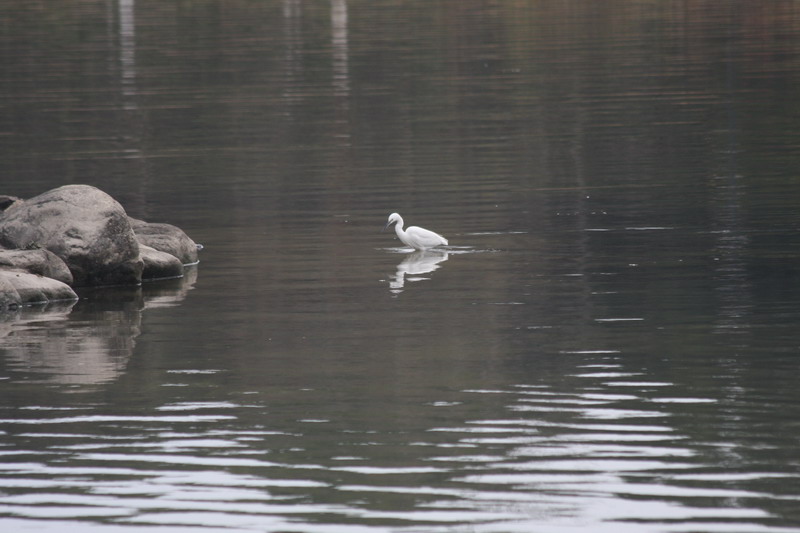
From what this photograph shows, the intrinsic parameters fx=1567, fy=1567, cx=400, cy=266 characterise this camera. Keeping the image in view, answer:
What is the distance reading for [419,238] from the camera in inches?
755

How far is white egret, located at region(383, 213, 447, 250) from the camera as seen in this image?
19.2 metres

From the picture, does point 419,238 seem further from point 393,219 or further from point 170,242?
point 170,242

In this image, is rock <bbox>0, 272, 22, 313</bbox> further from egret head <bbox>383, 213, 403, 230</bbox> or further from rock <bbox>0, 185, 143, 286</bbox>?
egret head <bbox>383, 213, 403, 230</bbox>

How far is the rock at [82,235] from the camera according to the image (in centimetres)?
1788

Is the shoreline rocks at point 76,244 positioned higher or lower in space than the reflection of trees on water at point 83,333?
higher

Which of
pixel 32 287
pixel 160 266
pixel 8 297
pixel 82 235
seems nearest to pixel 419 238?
pixel 160 266

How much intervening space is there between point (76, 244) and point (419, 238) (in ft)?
13.6

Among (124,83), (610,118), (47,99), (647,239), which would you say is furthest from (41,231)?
(124,83)

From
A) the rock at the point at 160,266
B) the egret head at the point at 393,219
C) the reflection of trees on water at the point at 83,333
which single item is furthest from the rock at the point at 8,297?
the egret head at the point at 393,219

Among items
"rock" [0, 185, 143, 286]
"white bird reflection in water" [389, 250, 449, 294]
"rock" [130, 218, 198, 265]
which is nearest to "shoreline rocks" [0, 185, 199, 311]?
"rock" [0, 185, 143, 286]

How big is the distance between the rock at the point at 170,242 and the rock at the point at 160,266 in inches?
15.8

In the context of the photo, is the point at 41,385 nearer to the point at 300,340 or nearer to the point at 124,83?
the point at 300,340

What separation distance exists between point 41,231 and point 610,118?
709 inches

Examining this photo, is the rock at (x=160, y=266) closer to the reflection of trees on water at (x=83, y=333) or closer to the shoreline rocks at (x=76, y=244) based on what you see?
the shoreline rocks at (x=76, y=244)
